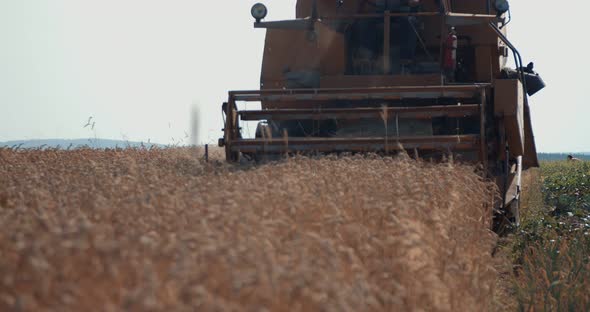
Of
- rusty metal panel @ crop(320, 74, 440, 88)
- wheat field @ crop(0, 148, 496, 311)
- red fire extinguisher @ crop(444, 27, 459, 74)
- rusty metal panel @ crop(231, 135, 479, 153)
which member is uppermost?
red fire extinguisher @ crop(444, 27, 459, 74)

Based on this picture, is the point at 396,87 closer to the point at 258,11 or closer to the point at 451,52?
the point at 451,52

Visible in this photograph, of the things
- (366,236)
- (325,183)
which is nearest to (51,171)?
(325,183)

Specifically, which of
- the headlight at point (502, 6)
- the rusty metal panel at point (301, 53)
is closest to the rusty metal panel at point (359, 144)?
the rusty metal panel at point (301, 53)

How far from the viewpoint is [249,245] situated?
303 centimetres

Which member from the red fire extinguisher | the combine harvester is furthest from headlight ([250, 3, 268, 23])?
the red fire extinguisher

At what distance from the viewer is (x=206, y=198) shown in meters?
4.26

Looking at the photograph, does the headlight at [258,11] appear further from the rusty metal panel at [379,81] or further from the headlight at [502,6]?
the headlight at [502,6]

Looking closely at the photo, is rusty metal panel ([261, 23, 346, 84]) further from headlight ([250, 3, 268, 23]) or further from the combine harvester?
headlight ([250, 3, 268, 23])

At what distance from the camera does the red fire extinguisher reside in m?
9.79

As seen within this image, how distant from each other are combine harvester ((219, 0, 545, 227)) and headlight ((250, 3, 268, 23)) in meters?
0.01

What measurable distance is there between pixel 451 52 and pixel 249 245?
7.23m

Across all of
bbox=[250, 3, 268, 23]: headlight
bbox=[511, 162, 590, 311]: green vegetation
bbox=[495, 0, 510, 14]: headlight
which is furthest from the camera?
bbox=[250, 3, 268, 23]: headlight

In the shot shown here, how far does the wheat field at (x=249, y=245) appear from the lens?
2645 millimetres

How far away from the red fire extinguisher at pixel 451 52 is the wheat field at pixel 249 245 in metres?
3.63
